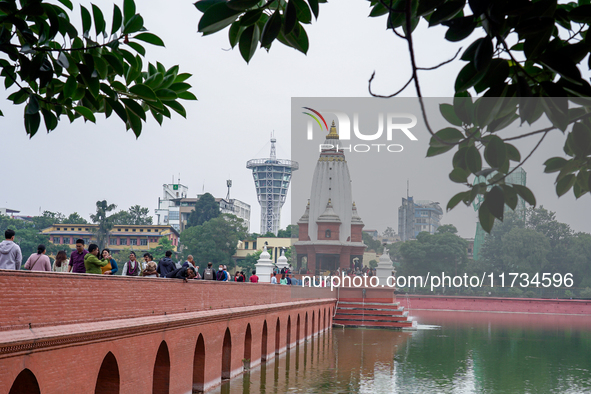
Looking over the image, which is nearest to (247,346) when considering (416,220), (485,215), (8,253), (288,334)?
(288,334)

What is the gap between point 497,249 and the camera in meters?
61.8

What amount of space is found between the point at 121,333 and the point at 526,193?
788 centimetres

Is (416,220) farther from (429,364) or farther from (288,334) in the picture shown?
(429,364)

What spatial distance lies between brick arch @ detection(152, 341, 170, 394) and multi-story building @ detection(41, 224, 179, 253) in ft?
198

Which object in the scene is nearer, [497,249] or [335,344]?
[335,344]

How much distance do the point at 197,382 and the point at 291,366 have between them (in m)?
5.41

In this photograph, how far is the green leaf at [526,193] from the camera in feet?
5.84

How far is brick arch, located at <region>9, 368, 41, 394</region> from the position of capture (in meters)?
6.65

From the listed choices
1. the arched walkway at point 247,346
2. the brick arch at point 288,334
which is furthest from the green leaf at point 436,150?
the brick arch at point 288,334

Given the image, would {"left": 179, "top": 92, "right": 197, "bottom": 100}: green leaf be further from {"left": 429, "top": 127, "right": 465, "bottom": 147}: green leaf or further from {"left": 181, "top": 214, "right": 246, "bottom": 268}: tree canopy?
{"left": 181, "top": 214, "right": 246, "bottom": 268}: tree canopy

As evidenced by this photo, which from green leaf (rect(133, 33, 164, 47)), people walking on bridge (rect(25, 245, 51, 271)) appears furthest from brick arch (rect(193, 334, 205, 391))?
green leaf (rect(133, 33, 164, 47))

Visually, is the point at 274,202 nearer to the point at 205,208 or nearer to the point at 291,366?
the point at 205,208

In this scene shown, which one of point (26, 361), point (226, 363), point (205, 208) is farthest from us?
point (205, 208)

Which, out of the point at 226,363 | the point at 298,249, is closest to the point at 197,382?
the point at 226,363
